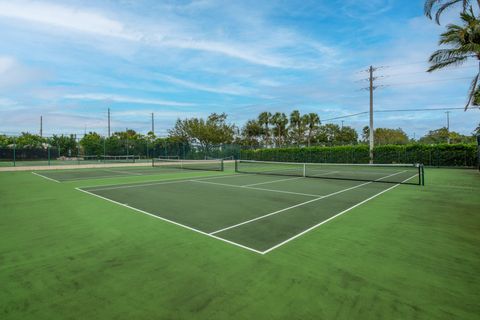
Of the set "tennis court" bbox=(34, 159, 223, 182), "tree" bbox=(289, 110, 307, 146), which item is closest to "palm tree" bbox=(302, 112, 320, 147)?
"tree" bbox=(289, 110, 307, 146)

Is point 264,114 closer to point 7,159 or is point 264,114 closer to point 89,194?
point 7,159

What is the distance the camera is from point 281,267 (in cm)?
385

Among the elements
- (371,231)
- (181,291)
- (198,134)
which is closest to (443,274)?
(371,231)

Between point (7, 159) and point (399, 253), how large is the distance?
117ft

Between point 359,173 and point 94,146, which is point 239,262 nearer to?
point 359,173

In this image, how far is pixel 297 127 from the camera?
6022cm

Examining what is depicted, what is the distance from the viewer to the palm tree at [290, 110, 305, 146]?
59344mm

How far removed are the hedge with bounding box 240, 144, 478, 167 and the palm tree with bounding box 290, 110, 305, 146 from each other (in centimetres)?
2332

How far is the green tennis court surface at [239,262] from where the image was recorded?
2.90 metres

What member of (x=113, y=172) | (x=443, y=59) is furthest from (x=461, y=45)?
(x=113, y=172)

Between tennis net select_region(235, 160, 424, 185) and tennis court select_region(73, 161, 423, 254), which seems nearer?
tennis court select_region(73, 161, 423, 254)

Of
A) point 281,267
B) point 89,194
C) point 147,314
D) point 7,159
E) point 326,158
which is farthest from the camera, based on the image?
point 326,158

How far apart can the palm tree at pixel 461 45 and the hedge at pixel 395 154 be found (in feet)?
27.8

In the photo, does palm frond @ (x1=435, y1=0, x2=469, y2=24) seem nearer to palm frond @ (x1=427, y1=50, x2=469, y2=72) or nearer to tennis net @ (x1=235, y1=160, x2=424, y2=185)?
palm frond @ (x1=427, y1=50, x2=469, y2=72)
